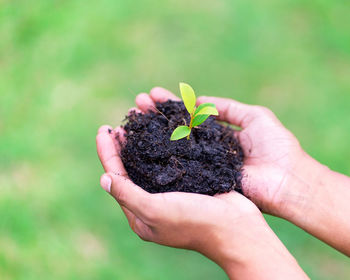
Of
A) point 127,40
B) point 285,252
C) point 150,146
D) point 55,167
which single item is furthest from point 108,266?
point 127,40

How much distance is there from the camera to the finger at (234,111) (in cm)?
236

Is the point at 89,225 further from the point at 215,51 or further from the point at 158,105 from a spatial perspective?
the point at 215,51

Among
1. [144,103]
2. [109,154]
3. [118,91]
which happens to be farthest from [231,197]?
[118,91]

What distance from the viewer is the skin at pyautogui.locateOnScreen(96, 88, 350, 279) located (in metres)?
1.62

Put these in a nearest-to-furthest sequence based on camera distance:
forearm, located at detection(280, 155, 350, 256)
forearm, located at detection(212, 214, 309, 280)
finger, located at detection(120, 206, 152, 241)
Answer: forearm, located at detection(212, 214, 309, 280) → finger, located at detection(120, 206, 152, 241) → forearm, located at detection(280, 155, 350, 256)

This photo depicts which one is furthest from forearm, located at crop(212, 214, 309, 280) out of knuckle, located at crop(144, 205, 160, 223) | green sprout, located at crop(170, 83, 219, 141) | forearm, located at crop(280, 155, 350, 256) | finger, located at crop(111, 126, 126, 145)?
finger, located at crop(111, 126, 126, 145)

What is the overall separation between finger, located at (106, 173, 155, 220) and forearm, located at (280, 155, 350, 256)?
84 centimetres

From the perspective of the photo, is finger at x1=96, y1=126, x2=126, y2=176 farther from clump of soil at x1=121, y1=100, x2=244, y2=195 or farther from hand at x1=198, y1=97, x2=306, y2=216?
hand at x1=198, y1=97, x2=306, y2=216

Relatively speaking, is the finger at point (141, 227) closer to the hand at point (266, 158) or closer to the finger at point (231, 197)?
the finger at point (231, 197)

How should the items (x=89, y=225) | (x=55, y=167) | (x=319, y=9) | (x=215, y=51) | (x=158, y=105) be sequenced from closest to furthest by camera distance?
(x=158, y=105)
(x=89, y=225)
(x=55, y=167)
(x=215, y=51)
(x=319, y=9)

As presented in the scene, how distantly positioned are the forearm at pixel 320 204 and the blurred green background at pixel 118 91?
769 mm

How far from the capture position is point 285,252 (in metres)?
1.67

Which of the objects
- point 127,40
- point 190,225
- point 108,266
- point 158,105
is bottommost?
point 108,266

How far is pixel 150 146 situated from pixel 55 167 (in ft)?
4.39
